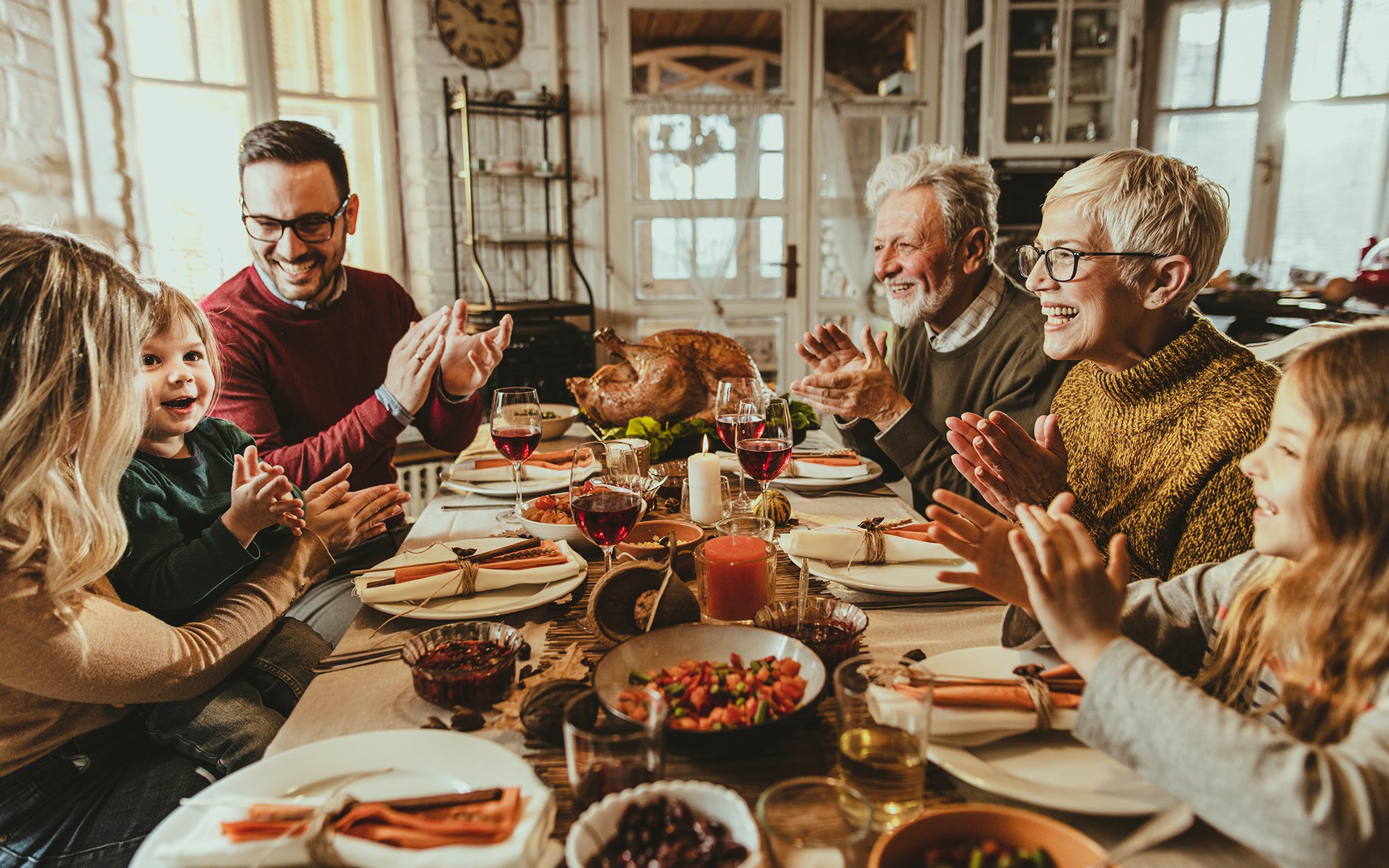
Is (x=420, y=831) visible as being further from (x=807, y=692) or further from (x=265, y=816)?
(x=807, y=692)

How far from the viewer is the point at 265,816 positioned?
670mm

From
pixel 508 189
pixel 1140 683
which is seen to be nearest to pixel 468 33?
pixel 508 189

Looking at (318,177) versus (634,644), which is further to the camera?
(318,177)

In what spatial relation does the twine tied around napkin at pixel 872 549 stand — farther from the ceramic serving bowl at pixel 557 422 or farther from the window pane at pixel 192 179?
the window pane at pixel 192 179

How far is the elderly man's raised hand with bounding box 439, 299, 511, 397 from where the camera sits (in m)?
1.91

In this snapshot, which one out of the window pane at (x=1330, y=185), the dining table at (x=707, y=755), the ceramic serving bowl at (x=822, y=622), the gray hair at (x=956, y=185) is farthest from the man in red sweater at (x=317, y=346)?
the window pane at (x=1330, y=185)

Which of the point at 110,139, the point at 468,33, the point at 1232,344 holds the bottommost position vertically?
the point at 1232,344

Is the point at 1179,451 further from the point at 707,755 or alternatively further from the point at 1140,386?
the point at 707,755

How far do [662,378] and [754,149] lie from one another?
2907mm

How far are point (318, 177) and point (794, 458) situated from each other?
1328 millimetres

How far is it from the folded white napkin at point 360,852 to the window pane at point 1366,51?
5556 millimetres

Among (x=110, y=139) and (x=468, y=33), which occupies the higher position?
(x=468, y=33)

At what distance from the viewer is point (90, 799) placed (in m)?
1.05

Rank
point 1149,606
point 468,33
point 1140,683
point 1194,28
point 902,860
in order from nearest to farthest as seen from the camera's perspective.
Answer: point 902,860 < point 1140,683 < point 1149,606 < point 468,33 < point 1194,28
